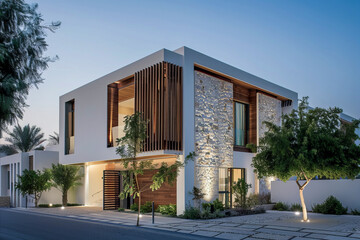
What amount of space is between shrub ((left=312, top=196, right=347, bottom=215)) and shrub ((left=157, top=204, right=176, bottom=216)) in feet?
22.7

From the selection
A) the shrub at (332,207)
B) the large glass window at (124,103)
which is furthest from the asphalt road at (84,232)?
the shrub at (332,207)

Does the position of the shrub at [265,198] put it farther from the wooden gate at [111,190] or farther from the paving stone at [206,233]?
the paving stone at [206,233]

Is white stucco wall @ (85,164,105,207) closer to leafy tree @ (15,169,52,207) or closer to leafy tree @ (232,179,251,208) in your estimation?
leafy tree @ (15,169,52,207)

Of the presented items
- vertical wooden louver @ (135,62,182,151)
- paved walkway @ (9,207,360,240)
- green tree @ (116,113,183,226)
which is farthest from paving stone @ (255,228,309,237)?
vertical wooden louver @ (135,62,182,151)

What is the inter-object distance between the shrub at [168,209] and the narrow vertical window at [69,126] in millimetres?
8803

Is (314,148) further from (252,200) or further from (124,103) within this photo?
(124,103)

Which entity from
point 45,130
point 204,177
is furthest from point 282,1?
point 45,130

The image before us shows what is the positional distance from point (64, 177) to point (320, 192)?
16.1m

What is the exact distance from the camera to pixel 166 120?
1584 cm

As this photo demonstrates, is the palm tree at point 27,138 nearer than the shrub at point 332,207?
No

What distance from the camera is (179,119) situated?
53.4 ft

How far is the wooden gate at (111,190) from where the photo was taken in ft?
66.8

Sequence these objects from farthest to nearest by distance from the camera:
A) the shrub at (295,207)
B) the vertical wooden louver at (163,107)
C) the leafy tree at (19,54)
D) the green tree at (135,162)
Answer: the shrub at (295,207)
the vertical wooden louver at (163,107)
the green tree at (135,162)
the leafy tree at (19,54)

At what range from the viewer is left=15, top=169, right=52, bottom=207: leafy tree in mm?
23859
